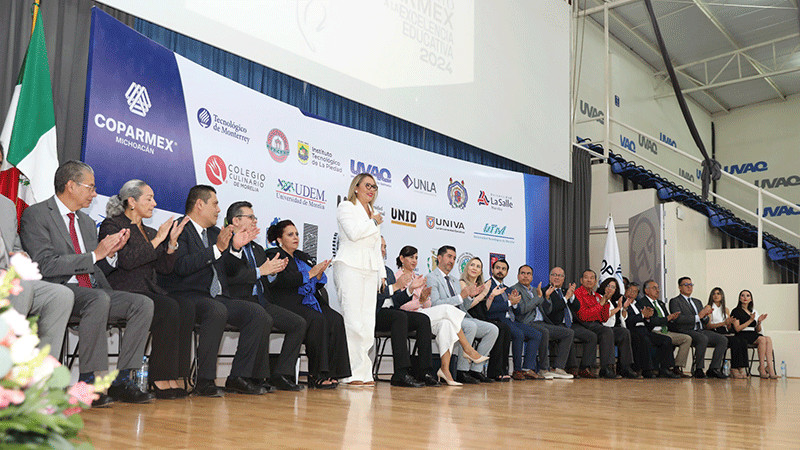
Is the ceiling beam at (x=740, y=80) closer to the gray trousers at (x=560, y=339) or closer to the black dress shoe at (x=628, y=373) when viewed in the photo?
the black dress shoe at (x=628, y=373)

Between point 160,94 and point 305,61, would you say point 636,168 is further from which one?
point 160,94

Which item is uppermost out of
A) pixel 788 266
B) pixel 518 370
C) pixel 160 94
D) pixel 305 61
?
pixel 305 61

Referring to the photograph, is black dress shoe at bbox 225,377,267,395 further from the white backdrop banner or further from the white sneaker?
the white sneaker

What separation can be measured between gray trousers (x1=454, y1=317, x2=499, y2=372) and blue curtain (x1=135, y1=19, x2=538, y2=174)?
6.55 ft

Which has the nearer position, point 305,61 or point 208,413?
point 208,413

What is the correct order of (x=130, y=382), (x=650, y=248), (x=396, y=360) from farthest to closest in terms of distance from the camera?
(x=650, y=248) → (x=396, y=360) → (x=130, y=382)

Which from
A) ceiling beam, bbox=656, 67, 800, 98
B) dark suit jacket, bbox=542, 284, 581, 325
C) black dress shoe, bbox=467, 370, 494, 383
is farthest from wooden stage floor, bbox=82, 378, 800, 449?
ceiling beam, bbox=656, 67, 800, 98

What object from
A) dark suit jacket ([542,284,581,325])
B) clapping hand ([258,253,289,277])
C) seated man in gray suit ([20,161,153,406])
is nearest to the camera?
seated man in gray suit ([20,161,153,406])

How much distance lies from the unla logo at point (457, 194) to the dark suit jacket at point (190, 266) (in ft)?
11.1

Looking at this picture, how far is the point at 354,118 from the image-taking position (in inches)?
236

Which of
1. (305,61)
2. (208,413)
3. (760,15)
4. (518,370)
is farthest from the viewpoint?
(760,15)

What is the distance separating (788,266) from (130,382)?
9.18 metres

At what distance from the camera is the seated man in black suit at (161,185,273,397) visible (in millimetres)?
3594

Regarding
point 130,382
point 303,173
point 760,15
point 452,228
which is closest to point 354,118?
point 303,173
